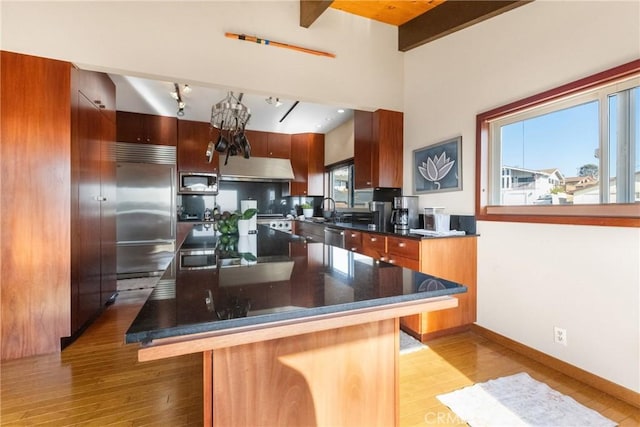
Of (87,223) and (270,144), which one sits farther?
(270,144)

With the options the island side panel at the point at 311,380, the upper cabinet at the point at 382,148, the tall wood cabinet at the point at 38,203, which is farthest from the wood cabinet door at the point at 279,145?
the island side panel at the point at 311,380

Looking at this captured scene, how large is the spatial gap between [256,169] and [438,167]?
319cm

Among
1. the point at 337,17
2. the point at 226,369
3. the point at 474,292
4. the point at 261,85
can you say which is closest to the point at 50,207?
the point at 261,85

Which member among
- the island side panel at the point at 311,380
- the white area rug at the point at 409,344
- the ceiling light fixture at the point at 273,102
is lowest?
the white area rug at the point at 409,344

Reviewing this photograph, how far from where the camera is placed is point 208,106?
426 centimetres

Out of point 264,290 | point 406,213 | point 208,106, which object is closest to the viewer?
point 264,290

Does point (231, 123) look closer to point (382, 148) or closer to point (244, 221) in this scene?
point (244, 221)

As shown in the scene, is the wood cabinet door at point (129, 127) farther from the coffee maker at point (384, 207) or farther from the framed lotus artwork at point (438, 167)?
the framed lotus artwork at point (438, 167)

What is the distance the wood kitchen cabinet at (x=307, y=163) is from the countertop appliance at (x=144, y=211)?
6.95 feet

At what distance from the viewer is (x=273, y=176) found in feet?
17.1

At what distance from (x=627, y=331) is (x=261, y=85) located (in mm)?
3288

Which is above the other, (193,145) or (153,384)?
(193,145)

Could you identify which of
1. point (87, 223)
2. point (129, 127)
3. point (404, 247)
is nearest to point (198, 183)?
point (129, 127)

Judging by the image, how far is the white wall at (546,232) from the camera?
5.73ft
